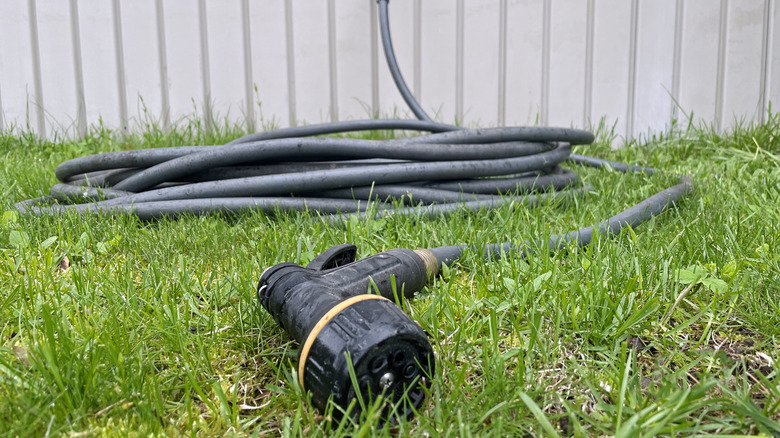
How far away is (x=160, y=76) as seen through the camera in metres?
3.08

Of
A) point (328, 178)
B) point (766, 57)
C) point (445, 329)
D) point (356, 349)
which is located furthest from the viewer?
point (766, 57)

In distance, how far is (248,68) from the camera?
3.09m

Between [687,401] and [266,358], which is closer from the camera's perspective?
[687,401]

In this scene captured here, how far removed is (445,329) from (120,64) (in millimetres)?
2698

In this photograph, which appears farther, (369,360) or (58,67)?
(58,67)

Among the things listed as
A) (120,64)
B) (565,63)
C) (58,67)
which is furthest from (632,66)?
(58,67)

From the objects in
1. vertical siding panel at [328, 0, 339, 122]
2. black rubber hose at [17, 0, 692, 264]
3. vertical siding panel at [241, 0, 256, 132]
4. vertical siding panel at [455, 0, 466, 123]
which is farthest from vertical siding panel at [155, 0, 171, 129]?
vertical siding panel at [455, 0, 466, 123]

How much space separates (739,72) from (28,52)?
143 inches

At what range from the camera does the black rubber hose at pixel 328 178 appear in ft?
5.44

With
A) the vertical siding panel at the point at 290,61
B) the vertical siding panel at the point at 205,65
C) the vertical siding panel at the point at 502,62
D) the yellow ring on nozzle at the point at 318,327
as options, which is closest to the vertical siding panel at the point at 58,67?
the vertical siding panel at the point at 205,65

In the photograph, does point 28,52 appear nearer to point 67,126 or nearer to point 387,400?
point 67,126

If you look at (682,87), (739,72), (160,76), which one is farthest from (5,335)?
(739,72)

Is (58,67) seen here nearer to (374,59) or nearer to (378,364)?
(374,59)

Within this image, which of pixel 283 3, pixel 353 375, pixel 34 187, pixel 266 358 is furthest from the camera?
pixel 283 3
